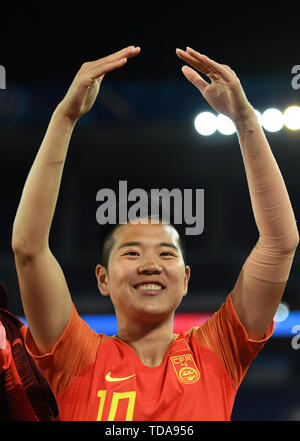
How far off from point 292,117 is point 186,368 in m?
2.98

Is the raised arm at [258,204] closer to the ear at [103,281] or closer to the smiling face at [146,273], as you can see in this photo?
the smiling face at [146,273]

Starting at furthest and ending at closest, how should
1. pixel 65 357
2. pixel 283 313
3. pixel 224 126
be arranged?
pixel 283 313 < pixel 224 126 < pixel 65 357

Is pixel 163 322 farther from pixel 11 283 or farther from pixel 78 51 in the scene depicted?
pixel 11 283

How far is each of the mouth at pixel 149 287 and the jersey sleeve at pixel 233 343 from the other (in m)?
0.19

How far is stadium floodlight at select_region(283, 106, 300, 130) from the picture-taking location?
3908 mm

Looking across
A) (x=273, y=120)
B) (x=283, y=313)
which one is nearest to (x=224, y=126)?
(x=273, y=120)

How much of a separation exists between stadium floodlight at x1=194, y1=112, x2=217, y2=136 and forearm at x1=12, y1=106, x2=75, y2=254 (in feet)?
9.98

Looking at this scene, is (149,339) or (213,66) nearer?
(213,66)

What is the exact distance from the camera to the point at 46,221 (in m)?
1.27

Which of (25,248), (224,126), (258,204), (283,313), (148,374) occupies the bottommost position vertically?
(283,313)

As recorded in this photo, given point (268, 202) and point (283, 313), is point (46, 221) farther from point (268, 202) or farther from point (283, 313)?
point (283, 313)

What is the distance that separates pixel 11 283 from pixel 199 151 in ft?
6.68

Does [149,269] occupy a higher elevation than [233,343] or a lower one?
higher

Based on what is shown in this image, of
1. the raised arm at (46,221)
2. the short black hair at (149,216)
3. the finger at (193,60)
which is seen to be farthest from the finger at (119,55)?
the short black hair at (149,216)
